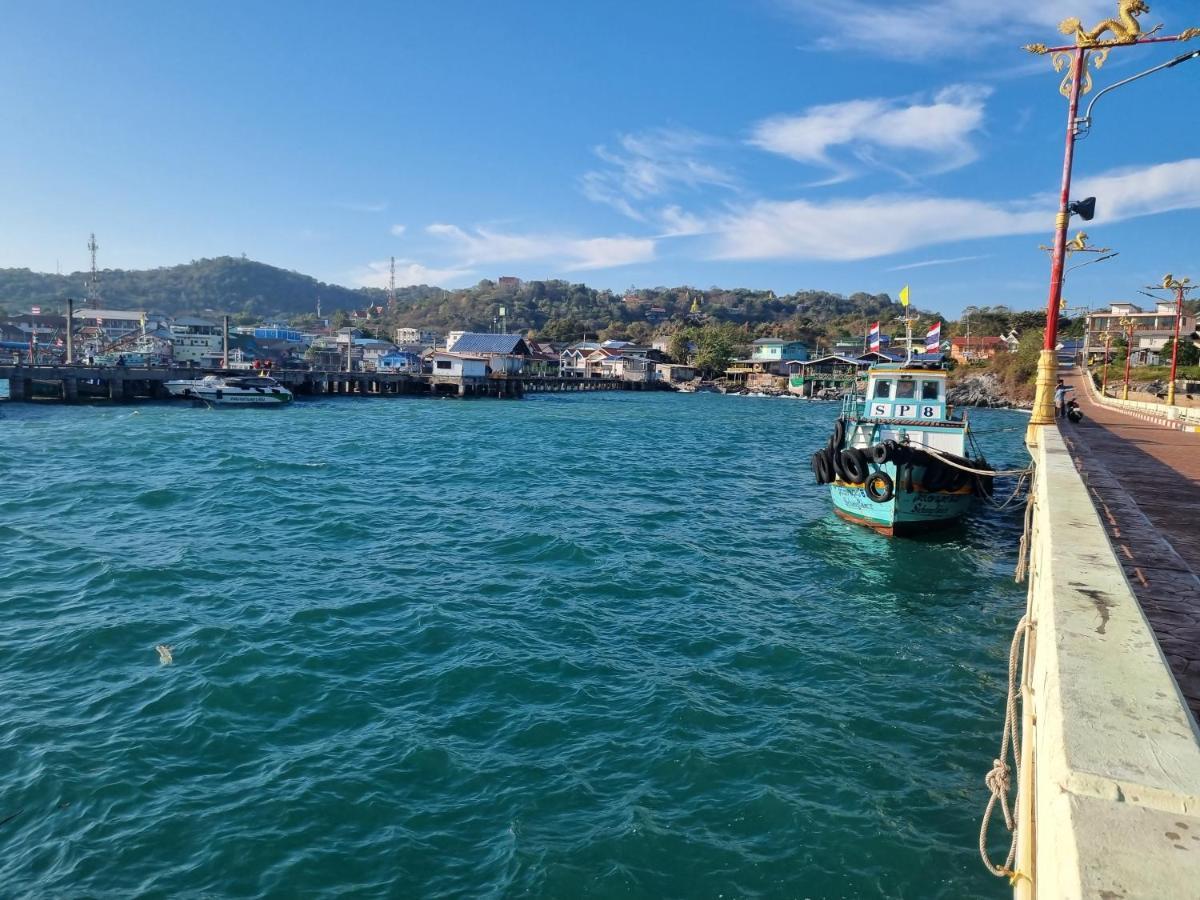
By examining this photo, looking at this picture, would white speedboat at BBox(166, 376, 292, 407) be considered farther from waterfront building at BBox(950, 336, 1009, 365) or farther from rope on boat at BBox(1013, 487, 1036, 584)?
waterfront building at BBox(950, 336, 1009, 365)

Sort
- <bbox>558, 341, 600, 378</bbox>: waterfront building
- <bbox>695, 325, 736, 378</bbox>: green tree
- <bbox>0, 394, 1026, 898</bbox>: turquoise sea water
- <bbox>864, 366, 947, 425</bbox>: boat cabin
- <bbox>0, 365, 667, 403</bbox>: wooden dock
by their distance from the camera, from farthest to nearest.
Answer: <bbox>695, 325, 736, 378</bbox>: green tree < <bbox>558, 341, 600, 378</bbox>: waterfront building < <bbox>0, 365, 667, 403</bbox>: wooden dock < <bbox>864, 366, 947, 425</bbox>: boat cabin < <bbox>0, 394, 1026, 898</bbox>: turquoise sea water

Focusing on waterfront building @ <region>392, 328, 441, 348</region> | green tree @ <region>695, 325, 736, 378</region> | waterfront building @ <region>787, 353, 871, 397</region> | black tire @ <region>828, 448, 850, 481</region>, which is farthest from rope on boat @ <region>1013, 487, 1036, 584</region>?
waterfront building @ <region>392, 328, 441, 348</region>

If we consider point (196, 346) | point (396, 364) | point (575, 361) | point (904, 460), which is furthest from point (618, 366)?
point (904, 460)

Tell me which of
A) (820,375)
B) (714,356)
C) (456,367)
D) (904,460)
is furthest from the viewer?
(714,356)

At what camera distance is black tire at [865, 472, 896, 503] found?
54.1ft

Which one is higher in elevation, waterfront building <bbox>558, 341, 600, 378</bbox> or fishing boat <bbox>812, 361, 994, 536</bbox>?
waterfront building <bbox>558, 341, 600, 378</bbox>

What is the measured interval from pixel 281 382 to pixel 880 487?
2307 inches

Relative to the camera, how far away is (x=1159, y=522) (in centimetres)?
876

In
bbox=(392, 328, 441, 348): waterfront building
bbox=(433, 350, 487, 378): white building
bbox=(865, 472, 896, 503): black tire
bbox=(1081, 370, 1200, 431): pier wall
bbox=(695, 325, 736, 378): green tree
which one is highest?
bbox=(392, 328, 441, 348): waterfront building

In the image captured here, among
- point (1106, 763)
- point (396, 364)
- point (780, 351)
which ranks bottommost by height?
point (1106, 763)

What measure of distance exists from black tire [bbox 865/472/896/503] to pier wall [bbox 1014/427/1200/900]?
12142 millimetres

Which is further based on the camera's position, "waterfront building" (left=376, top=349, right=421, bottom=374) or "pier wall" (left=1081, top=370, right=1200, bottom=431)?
"waterfront building" (left=376, top=349, right=421, bottom=374)

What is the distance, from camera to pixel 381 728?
7742 millimetres

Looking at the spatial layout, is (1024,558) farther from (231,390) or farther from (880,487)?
(231,390)
